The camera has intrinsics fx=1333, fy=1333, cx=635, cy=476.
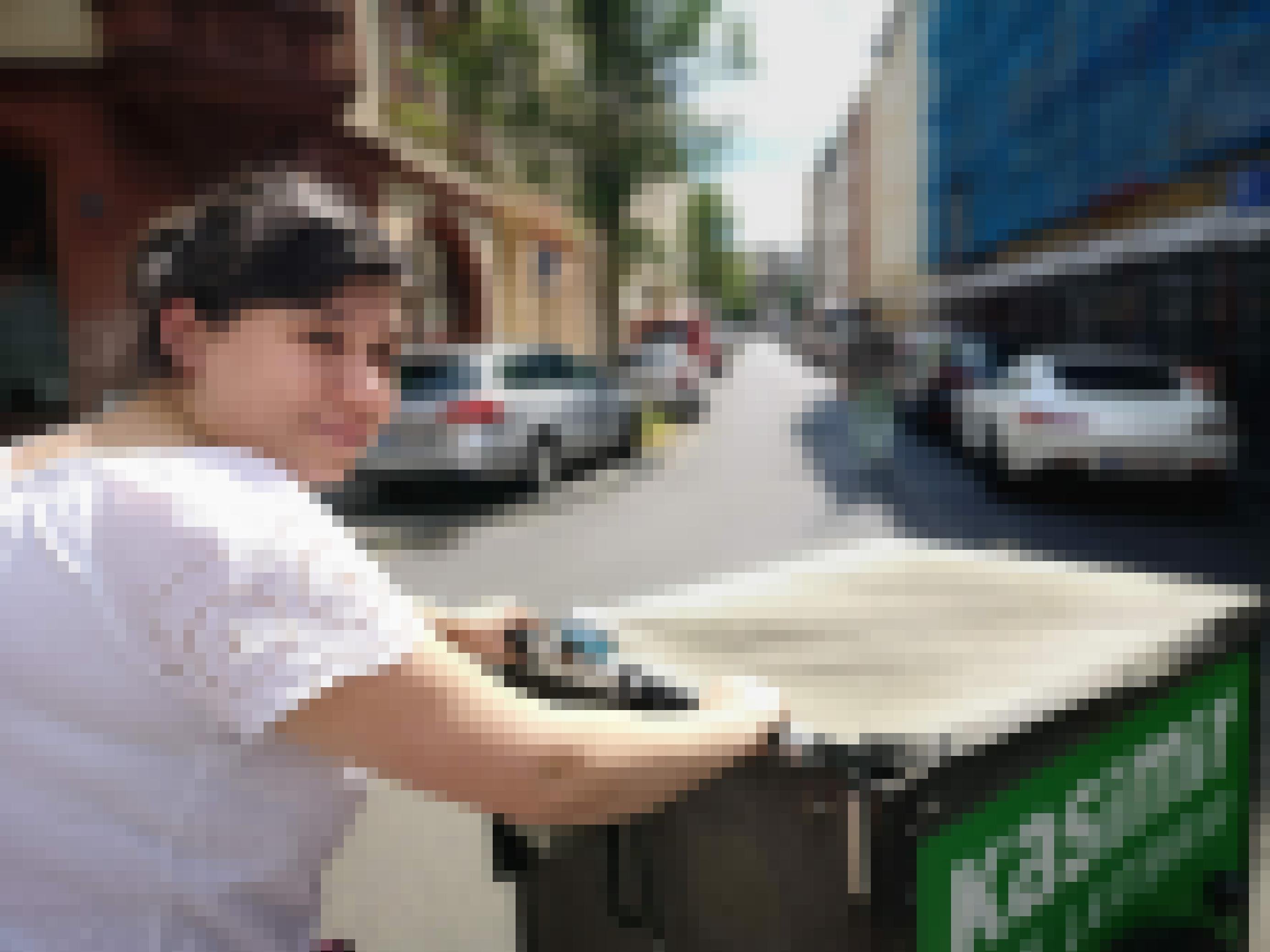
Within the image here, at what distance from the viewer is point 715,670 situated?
80.9 inches

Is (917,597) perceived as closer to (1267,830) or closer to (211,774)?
(211,774)

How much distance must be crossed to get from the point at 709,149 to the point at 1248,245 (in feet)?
32.1

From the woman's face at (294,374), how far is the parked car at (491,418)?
9893 mm

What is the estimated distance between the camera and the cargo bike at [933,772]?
67.2 inches

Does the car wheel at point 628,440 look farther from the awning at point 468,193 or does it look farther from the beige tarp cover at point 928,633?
the beige tarp cover at point 928,633

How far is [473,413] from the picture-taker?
40.7ft

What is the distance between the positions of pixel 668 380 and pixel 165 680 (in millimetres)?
22795

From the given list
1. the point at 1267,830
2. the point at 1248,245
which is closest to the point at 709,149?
the point at 1248,245

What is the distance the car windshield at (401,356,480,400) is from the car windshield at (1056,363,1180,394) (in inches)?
230

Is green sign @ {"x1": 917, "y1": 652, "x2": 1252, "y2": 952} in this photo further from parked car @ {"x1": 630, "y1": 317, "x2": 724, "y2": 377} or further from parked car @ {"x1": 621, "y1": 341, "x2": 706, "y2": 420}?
parked car @ {"x1": 630, "y1": 317, "x2": 724, "y2": 377}

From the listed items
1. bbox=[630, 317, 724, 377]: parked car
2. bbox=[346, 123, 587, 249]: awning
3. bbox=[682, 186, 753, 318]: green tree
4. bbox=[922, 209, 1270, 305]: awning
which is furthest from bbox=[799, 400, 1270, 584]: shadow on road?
bbox=[682, 186, 753, 318]: green tree

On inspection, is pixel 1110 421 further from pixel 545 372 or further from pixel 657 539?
pixel 545 372

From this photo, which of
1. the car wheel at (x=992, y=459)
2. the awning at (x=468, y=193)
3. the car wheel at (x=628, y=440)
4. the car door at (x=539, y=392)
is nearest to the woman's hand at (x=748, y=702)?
the car door at (x=539, y=392)

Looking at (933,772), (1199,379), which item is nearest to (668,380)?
(1199,379)
